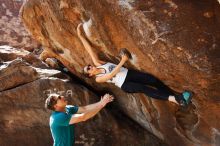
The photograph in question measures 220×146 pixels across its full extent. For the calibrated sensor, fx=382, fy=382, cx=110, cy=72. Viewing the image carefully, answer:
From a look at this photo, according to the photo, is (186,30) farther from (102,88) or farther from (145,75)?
(102,88)

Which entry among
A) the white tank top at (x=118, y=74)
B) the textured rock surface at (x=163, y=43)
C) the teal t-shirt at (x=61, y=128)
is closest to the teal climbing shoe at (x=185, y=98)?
the textured rock surface at (x=163, y=43)

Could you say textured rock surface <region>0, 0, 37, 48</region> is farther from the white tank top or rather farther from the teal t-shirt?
the teal t-shirt

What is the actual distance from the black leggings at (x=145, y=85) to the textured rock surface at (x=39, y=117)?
2745 mm

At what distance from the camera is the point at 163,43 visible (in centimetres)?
636

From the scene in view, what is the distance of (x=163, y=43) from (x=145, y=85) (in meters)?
0.97

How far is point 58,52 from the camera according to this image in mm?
9688

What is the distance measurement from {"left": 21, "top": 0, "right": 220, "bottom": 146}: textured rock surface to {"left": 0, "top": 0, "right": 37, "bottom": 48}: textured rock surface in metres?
12.6

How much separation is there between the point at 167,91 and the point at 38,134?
405cm

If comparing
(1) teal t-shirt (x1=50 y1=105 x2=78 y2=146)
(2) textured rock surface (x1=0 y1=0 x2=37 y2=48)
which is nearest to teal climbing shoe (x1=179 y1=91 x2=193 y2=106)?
(1) teal t-shirt (x1=50 y1=105 x2=78 y2=146)

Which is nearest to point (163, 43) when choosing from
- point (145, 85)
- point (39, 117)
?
point (145, 85)

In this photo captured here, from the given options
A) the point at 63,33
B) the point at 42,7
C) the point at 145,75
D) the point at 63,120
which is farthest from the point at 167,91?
the point at 42,7

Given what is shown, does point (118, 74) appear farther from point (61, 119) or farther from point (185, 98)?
point (61, 119)

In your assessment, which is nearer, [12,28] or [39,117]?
[39,117]

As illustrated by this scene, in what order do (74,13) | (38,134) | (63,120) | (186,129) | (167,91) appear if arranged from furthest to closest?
(38,134) → (186,129) → (74,13) → (167,91) → (63,120)
